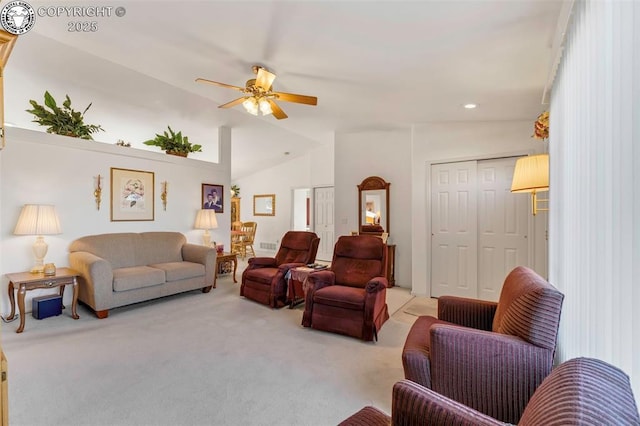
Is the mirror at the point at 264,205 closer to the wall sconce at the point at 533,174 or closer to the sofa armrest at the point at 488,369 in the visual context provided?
the wall sconce at the point at 533,174

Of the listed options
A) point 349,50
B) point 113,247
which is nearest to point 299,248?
point 113,247

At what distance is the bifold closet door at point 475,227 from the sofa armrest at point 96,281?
4.29m

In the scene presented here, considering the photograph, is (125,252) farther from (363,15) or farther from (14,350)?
(363,15)

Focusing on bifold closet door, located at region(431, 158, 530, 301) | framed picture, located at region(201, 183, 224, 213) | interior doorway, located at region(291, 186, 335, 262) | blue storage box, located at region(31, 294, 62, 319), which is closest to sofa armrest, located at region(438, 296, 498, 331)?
bifold closet door, located at region(431, 158, 530, 301)

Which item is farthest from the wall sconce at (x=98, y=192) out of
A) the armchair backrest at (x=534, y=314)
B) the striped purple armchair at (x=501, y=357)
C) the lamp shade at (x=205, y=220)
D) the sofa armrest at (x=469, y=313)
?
Result: the armchair backrest at (x=534, y=314)

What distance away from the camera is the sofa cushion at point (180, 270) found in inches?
155

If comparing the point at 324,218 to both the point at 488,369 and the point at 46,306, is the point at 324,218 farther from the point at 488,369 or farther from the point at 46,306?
the point at 488,369

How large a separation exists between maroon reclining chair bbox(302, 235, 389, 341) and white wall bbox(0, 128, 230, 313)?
3.03 metres

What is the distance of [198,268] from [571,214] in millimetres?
4234

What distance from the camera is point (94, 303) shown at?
326cm

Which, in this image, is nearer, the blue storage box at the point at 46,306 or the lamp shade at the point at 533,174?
the lamp shade at the point at 533,174

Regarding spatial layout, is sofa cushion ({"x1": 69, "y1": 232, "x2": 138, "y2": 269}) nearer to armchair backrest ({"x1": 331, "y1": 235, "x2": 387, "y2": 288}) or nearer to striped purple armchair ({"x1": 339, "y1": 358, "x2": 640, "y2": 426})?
armchair backrest ({"x1": 331, "y1": 235, "x2": 387, "y2": 288})

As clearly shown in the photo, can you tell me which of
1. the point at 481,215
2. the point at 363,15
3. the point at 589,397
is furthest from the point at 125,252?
the point at 481,215

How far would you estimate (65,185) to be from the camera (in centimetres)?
369
